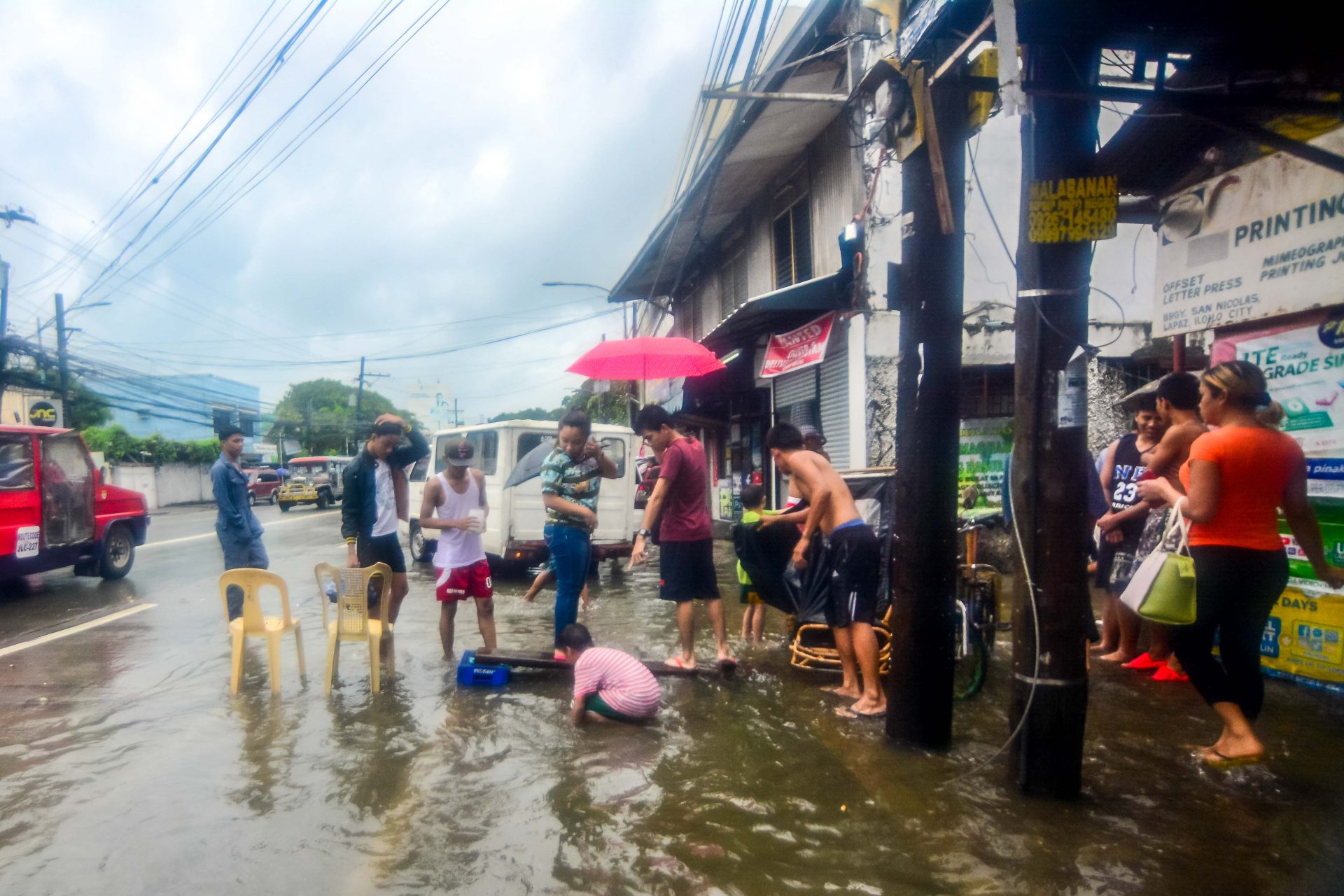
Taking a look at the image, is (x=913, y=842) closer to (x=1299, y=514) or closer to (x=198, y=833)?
(x=1299, y=514)

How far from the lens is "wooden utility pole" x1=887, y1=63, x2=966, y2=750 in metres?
4.14

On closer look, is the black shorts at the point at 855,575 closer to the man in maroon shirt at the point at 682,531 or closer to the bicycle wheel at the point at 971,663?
the bicycle wheel at the point at 971,663

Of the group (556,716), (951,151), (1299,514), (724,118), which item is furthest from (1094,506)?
(724,118)

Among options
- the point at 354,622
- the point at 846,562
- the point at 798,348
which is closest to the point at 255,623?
the point at 354,622

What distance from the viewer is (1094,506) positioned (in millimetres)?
5441

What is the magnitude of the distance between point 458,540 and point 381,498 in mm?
678

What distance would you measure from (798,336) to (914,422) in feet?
25.6

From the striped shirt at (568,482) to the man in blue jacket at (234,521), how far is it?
2.45 m

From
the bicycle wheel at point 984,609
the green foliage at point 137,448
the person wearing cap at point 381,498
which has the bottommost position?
the bicycle wheel at point 984,609

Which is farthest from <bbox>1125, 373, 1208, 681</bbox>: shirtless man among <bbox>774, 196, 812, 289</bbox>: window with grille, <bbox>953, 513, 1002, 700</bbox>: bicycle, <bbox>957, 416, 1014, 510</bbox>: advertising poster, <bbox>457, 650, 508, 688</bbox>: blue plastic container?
<bbox>774, 196, 812, 289</bbox>: window with grille

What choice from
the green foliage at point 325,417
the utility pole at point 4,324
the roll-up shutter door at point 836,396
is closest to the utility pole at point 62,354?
the utility pole at point 4,324

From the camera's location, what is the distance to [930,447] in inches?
163

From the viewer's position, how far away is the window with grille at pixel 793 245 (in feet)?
41.6

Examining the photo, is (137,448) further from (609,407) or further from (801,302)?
(801,302)
